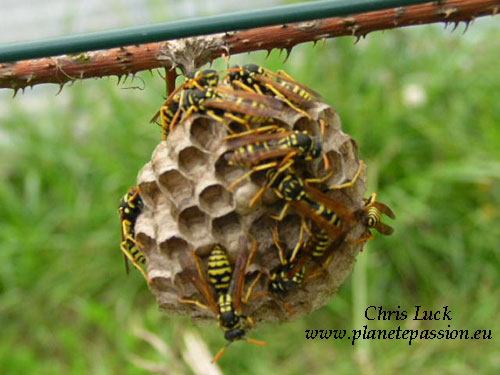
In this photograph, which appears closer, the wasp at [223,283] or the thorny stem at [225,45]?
the thorny stem at [225,45]

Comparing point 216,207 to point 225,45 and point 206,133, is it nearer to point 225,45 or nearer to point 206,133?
point 206,133

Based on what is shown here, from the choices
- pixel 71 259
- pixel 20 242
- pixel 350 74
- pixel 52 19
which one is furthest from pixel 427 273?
pixel 52 19

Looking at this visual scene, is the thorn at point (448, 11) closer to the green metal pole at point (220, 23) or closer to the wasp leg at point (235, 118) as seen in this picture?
the green metal pole at point (220, 23)

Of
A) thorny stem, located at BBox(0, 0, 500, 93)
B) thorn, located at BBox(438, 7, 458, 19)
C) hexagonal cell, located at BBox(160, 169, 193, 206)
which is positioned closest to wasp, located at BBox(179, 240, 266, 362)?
hexagonal cell, located at BBox(160, 169, 193, 206)

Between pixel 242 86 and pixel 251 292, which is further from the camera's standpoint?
pixel 251 292

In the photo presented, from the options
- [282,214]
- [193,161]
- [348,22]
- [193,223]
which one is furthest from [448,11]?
[193,223]

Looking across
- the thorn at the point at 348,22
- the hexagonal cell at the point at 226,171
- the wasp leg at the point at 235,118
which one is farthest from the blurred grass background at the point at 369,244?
the thorn at the point at 348,22
